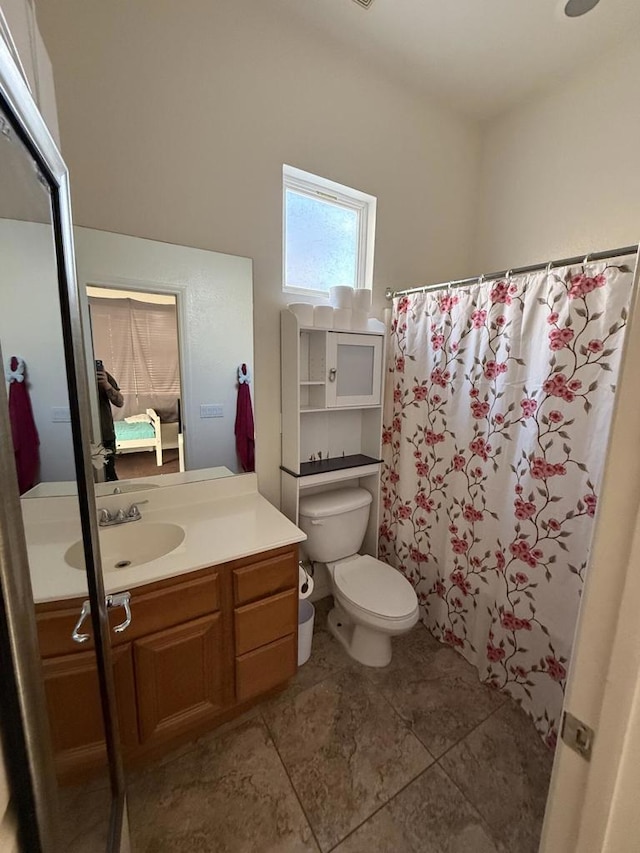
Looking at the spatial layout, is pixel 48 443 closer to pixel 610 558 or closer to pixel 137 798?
pixel 610 558

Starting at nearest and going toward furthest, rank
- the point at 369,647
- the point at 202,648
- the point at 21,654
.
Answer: the point at 21,654 → the point at 202,648 → the point at 369,647

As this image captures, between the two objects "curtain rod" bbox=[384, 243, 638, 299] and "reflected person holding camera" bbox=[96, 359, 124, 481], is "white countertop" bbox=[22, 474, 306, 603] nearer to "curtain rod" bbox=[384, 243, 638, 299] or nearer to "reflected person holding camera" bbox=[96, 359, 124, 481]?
"reflected person holding camera" bbox=[96, 359, 124, 481]

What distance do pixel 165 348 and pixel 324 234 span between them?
112 cm

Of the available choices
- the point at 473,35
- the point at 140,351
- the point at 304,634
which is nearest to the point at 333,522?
the point at 304,634

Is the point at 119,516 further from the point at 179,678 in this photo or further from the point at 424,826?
the point at 424,826

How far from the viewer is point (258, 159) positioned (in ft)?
5.34

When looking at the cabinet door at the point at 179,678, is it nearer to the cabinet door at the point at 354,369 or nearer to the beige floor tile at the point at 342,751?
the beige floor tile at the point at 342,751

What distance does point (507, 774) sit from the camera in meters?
1.33

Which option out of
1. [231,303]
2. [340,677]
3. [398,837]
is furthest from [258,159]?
[398,837]

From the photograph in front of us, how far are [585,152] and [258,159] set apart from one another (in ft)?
5.49

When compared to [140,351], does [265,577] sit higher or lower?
lower

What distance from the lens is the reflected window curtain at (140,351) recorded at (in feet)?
4.71

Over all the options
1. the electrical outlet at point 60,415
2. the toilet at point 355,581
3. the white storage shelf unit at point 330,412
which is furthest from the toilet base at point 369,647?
the electrical outlet at point 60,415

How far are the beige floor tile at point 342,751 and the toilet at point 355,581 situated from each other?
0.61 ft
